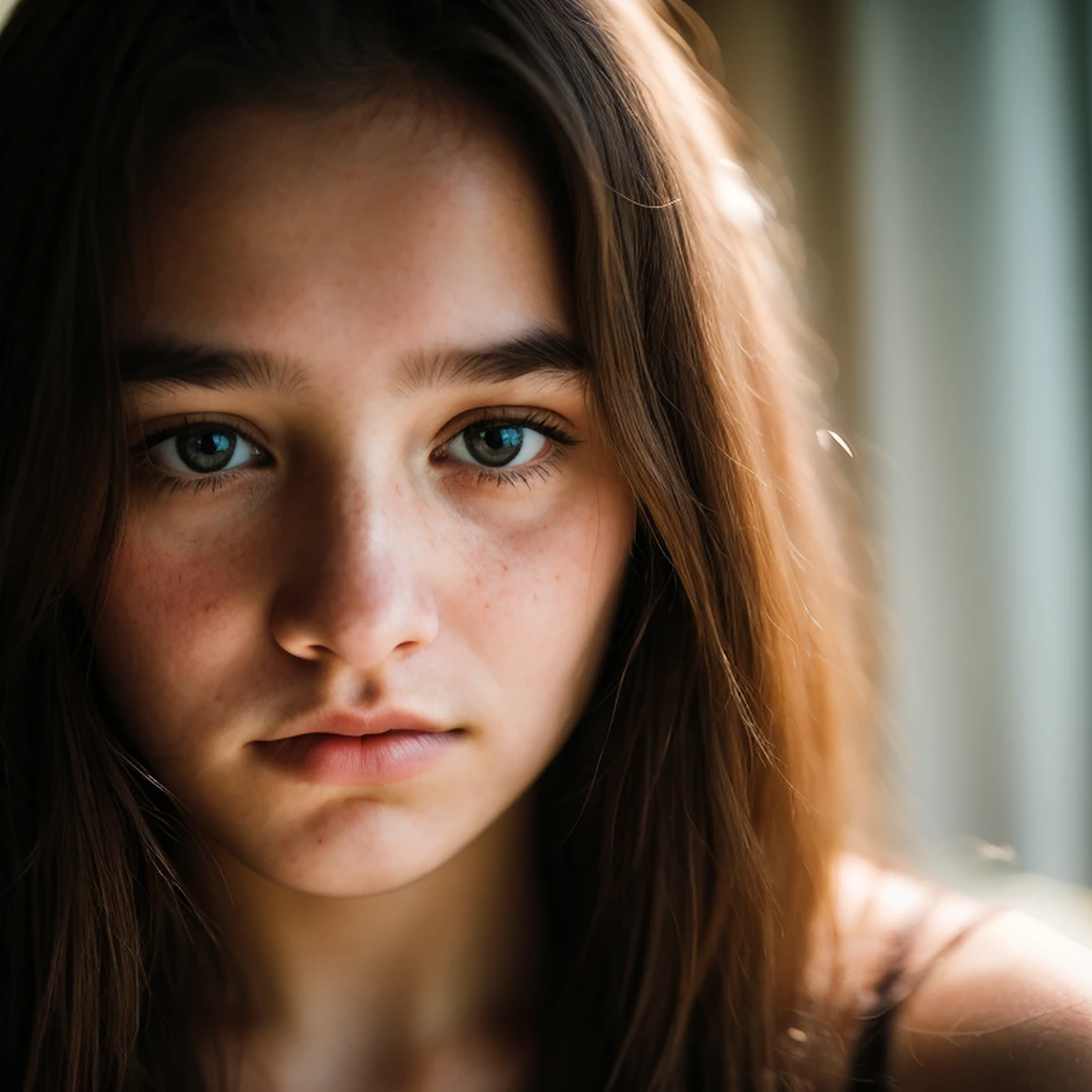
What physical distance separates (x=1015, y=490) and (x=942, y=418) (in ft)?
0.60

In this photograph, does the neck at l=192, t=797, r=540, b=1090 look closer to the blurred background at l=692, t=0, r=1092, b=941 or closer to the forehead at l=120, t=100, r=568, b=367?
the forehead at l=120, t=100, r=568, b=367

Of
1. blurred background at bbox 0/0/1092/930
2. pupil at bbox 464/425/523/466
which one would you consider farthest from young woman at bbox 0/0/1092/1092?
blurred background at bbox 0/0/1092/930

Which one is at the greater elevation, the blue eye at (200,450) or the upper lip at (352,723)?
the blue eye at (200,450)

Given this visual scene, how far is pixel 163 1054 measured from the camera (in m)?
0.94

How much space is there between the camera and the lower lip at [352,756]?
2.59ft

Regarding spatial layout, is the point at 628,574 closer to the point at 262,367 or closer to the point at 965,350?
the point at 262,367

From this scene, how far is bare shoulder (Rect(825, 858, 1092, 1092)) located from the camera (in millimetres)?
839

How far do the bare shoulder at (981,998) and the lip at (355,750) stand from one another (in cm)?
44

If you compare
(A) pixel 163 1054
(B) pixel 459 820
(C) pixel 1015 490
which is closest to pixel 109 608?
(B) pixel 459 820

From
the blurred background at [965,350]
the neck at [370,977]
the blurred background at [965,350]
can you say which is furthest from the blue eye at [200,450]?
the blurred background at [965,350]

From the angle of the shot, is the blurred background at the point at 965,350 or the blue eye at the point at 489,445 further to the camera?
the blurred background at the point at 965,350

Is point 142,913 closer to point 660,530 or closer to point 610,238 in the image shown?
point 660,530

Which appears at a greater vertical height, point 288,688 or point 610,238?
point 610,238

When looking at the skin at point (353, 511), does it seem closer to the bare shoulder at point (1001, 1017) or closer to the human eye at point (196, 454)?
the human eye at point (196, 454)
